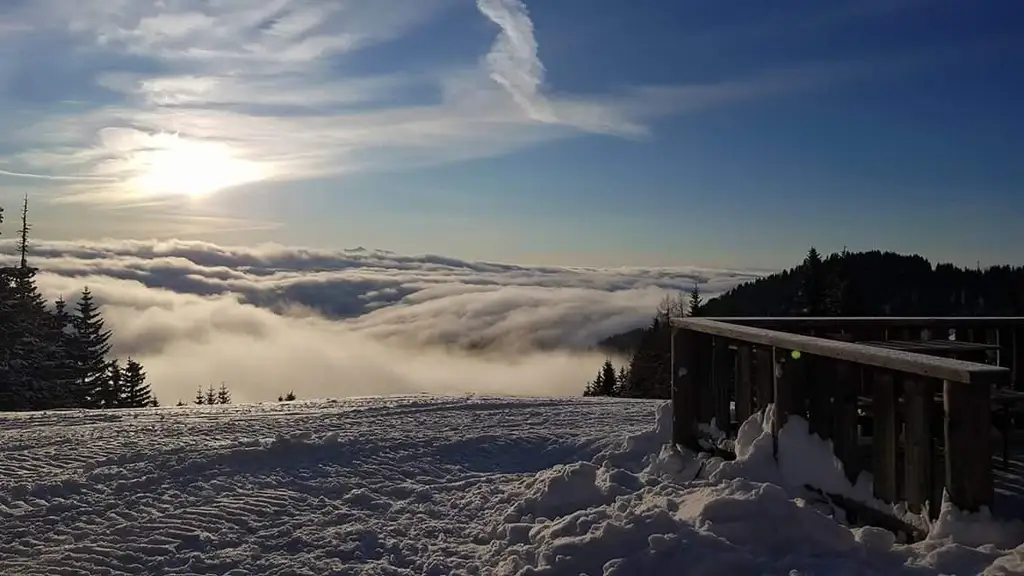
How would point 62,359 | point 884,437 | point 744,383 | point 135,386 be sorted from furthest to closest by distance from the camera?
point 135,386
point 62,359
point 744,383
point 884,437

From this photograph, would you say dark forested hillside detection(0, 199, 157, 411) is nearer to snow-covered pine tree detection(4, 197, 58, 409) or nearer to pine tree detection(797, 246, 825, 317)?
snow-covered pine tree detection(4, 197, 58, 409)

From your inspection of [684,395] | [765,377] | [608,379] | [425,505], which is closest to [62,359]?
[608,379]

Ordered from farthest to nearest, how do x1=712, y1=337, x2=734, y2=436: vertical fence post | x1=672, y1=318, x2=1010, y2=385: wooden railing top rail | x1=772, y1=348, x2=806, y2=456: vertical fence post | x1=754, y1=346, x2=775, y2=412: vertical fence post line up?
1. x1=712, y1=337, x2=734, y2=436: vertical fence post
2. x1=754, y1=346, x2=775, y2=412: vertical fence post
3. x1=772, y1=348, x2=806, y2=456: vertical fence post
4. x1=672, y1=318, x2=1010, y2=385: wooden railing top rail

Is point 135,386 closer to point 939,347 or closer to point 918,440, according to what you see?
point 939,347

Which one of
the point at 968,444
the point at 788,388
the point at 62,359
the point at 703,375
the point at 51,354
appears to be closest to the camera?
the point at 968,444

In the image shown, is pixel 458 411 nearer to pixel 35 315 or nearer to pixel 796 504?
pixel 796 504

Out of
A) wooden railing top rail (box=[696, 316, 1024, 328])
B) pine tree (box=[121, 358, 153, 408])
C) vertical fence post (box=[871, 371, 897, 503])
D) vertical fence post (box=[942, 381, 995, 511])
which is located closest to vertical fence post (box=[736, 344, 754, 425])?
wooden railing top rail (box=[696, 316, 1024, 328])

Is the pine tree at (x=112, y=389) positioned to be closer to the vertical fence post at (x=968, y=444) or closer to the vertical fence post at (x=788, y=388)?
the vertical fence post at (x=788, y=388)
